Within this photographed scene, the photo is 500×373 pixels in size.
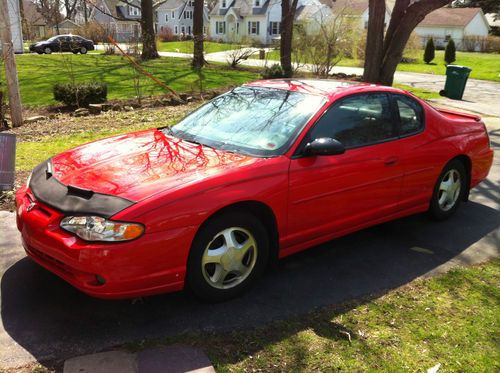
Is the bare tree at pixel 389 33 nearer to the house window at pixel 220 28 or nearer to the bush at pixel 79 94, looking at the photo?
the bush at pixel 79 94

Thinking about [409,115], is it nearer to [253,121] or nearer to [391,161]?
[391,161]

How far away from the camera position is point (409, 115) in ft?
16.3

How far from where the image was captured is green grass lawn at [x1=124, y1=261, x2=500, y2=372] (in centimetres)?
301

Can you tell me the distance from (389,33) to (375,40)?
47 centimetres

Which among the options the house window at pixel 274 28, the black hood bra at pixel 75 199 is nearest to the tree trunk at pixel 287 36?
the black hood bra at pixel 75 199

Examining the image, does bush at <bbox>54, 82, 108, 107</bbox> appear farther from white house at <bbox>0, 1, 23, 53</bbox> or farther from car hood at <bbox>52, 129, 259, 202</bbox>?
white house at <bbox>0, 1, 23, 53</bbox>

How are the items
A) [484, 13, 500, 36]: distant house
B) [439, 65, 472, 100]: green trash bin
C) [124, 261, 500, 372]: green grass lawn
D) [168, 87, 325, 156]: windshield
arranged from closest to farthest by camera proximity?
[124, 261, 500, 372]: green grass lawn < [168, 87, 325, 156]: windshield < [439, 65, 472, 100]: green trash bin < [484, 13, 500, 36]: distant house

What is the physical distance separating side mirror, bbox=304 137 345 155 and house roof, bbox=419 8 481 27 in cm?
6645

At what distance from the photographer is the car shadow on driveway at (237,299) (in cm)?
321

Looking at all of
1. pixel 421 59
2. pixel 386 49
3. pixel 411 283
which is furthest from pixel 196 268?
pixel 421 59

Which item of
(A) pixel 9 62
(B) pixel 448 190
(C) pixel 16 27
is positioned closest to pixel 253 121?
(B) pixel 448 190

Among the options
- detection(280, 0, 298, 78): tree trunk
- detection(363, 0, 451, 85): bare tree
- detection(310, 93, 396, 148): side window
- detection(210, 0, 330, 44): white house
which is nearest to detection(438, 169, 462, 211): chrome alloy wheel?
detection(310, 93, 396, 148): side window

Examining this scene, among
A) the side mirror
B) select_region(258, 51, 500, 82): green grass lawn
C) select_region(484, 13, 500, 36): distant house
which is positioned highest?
select_region(484, 13, 500, 36): distant house

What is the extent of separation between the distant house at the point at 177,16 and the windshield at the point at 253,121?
247 ft
